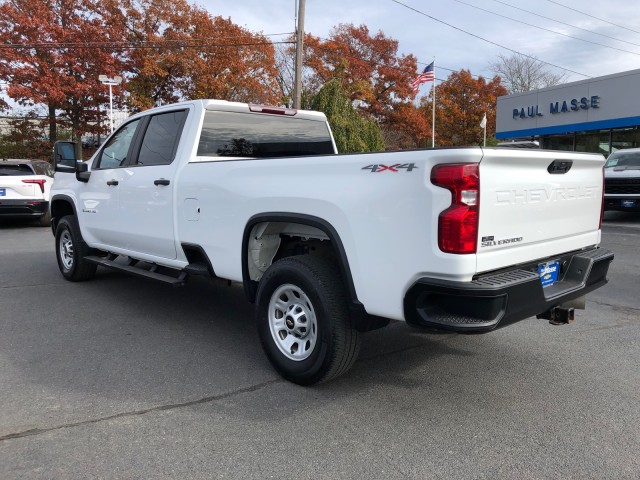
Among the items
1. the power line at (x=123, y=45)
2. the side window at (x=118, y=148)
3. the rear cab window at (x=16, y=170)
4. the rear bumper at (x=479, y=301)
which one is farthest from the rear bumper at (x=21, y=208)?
the power line at (x=123, y=45)

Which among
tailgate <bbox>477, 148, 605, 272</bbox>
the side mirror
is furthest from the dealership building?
the side mirror

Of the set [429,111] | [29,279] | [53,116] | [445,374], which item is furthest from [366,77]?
[445,374]

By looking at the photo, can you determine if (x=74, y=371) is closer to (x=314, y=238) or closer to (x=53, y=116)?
(x=314, y=238)

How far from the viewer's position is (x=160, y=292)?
6.55 m

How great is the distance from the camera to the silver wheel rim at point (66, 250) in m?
6.97

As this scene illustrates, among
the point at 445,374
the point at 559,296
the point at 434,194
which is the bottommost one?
the point at 445,374

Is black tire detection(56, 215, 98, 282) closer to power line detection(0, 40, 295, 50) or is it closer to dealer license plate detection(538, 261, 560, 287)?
dealer license plate detection(538, 261, 560, 287)

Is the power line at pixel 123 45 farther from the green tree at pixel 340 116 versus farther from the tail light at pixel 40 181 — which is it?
the tail light at pixel 40 181

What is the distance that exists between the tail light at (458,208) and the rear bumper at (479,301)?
212 mm

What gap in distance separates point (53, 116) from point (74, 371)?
27460mm

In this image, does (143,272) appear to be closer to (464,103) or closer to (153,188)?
(153,188)

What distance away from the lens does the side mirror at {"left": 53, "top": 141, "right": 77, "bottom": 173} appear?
6309 mm

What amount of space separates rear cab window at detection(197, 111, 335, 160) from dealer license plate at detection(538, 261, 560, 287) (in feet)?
9.80

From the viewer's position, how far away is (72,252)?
6902mm
